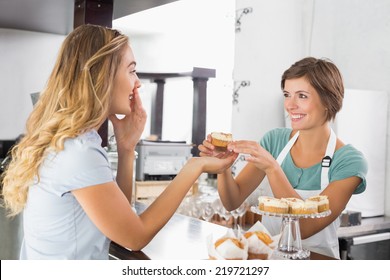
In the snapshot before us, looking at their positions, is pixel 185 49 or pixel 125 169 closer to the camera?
pixel 125 169

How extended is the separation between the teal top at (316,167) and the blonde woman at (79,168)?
0.47 metres

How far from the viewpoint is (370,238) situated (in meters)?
1.62

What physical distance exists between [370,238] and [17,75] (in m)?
2.37

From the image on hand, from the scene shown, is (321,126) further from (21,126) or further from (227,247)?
(21,126)

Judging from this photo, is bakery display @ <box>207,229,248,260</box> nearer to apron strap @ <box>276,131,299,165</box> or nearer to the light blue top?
the light blue top

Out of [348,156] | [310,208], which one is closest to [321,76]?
[348,156]

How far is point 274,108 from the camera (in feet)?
6.16

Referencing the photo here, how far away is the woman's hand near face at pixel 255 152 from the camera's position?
3.65ft

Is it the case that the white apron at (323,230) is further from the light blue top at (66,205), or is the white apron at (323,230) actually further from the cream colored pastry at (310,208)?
the light blue top at (66,205)

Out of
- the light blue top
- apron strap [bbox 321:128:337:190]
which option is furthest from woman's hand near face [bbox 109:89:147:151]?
apron strap [bbox 321:128:337:190]

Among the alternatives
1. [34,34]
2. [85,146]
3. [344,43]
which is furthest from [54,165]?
[34,34]

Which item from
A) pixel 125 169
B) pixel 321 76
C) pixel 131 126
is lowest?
pixel 125 169

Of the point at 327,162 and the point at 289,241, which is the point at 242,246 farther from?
the point at 327,162

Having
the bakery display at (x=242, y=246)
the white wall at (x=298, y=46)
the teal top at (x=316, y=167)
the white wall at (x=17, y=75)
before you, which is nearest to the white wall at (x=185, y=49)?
the white wall at (x=298, y=46)
